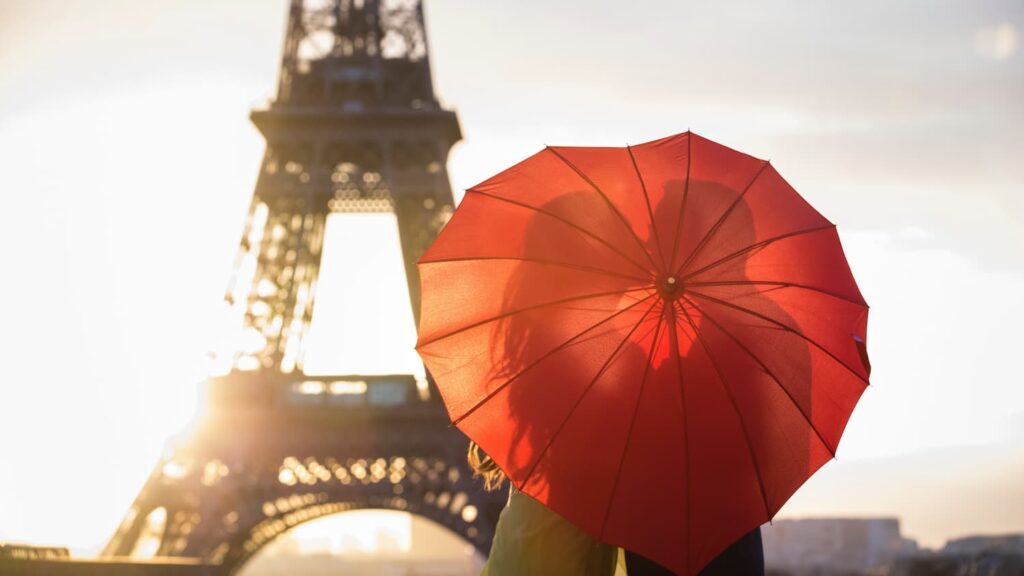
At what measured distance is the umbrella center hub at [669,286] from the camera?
5105 mm

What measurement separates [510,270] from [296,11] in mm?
36104

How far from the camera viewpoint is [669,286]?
510 cm

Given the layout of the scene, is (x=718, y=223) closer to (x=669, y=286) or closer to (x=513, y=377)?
(x=669, y=286)

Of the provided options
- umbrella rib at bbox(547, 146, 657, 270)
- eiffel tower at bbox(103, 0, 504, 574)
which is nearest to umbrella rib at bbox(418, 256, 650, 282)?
umbrella rib at bbox(547, 146, 657, 270)

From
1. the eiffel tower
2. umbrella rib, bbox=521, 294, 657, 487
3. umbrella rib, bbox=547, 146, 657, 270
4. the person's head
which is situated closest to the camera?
umbrella rib, bbox=521, 294, 657, 487

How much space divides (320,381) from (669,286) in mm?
31480

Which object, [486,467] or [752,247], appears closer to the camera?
[486,467]

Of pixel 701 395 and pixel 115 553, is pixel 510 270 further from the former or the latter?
pixel 115 553

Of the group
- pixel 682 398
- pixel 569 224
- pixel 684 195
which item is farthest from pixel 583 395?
pixel 684 195

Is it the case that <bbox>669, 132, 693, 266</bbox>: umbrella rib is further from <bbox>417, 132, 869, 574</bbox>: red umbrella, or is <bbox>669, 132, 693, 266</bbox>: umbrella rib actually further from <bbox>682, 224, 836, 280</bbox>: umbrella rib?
<bbox>682, 224, 836, 280</bbox>: umbrella rib

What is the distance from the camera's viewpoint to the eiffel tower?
113 feet

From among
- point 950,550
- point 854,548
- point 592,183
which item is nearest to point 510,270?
point 592,183

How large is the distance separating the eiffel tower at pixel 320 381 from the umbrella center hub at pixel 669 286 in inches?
1148

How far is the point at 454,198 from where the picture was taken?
3747 cm
